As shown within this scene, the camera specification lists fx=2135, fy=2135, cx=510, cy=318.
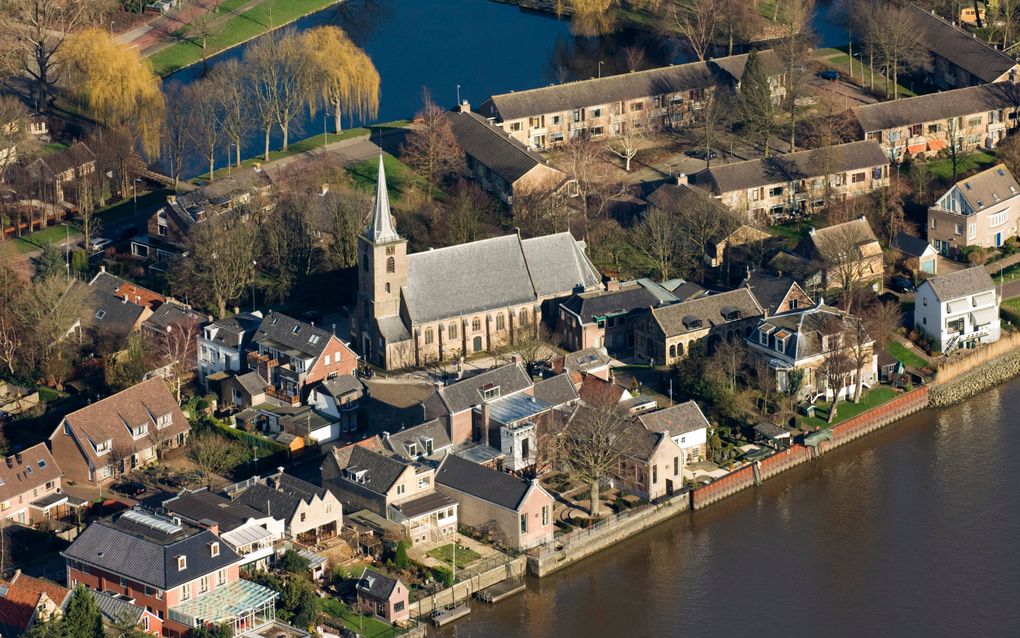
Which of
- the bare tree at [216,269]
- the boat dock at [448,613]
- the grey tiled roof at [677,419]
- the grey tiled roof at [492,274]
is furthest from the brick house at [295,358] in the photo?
the boat dock at [448,613]

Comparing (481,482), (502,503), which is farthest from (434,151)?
(502,503)

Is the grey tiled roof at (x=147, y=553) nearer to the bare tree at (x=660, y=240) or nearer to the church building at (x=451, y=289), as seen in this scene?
the church building at (x=451, y=289)

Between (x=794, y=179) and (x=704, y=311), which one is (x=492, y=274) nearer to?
(x=704, y=311)

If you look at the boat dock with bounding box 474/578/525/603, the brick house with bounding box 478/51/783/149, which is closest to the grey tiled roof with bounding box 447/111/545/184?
the brick house with bounding box 478/51/783/149

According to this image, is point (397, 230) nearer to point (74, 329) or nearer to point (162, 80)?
point (74, 329)

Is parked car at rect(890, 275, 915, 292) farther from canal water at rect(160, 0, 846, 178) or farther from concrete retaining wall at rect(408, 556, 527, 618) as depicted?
canal water at rect(160, 0, 846, 178)

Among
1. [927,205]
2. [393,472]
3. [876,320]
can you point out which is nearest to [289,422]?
[393,472]

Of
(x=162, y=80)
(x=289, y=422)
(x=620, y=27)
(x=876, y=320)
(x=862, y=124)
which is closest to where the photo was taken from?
(x=289, y=422)
